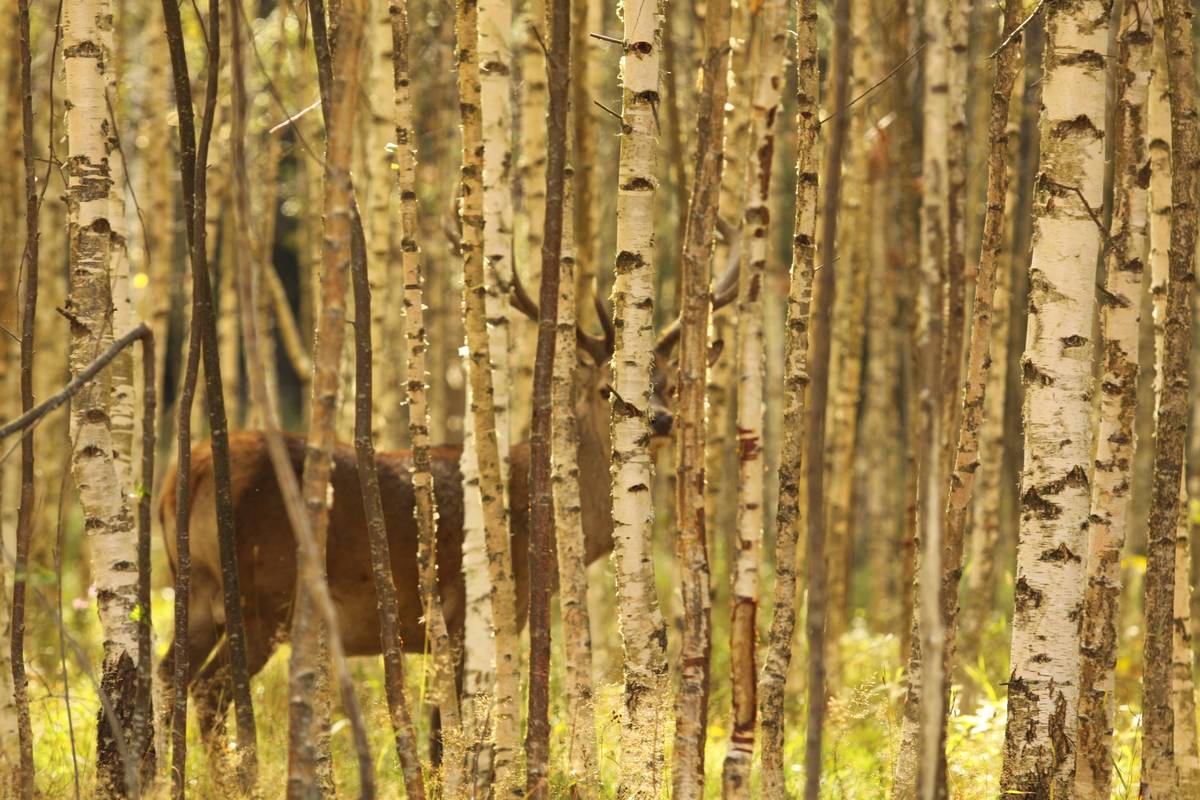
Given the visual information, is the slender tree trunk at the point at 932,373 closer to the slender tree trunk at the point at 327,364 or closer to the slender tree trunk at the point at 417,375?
the slender tree trunk at the point at 327,364

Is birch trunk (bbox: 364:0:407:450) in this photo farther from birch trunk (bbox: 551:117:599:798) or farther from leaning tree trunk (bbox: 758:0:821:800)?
leaning tree trunk (bbox: 758:0:821:800)

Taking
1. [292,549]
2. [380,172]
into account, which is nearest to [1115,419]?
[292,549]

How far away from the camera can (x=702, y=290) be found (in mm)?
3020

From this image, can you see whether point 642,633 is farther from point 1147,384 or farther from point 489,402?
point 1147,384

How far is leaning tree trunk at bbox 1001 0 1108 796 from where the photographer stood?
3146 mm

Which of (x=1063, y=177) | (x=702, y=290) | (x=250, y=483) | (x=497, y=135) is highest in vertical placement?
(x=497, y=135)

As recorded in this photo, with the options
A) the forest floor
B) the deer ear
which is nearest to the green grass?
the forest floor

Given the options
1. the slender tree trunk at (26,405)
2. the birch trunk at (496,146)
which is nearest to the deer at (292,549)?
the birch trunk at (496,146)

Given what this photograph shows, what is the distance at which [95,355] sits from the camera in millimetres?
3539

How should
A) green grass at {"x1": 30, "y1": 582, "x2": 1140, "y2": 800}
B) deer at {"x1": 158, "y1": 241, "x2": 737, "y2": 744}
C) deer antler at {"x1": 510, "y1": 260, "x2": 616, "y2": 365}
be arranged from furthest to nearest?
deer at {"x1": 158, "y1": 241, "x2": 737, "y2": 744}
deer antler at {"x1": 510, "y1": 260, "x2": 616, "y2": 365}
green grass at {"x1": 30, "y1": 582, "x2": 1140, "y2": 800}

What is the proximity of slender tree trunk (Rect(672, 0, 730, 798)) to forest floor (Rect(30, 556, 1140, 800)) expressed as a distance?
0.60 meters

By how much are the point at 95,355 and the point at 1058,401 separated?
2712mm

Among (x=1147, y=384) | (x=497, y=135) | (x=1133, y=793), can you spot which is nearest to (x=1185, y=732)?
(x=1133, y=793)

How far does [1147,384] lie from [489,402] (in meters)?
9.47
